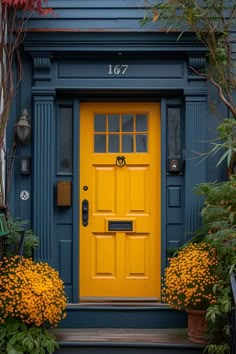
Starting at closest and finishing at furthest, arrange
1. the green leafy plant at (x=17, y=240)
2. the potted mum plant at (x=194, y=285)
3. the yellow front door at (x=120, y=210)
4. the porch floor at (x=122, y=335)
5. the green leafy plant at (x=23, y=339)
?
the green leafy plant at (x=23, y=339) < the potted mum plant at (x=194, y=285) < the porch floor at (x=122, y=335) < the green leafy plant at (x=17, y=240) < the yellow front door at (x=120, y=210)

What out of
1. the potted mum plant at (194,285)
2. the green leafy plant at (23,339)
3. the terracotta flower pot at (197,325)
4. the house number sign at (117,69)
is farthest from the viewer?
the house number sign at (117,69)

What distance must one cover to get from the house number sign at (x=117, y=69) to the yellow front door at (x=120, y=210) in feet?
1.10

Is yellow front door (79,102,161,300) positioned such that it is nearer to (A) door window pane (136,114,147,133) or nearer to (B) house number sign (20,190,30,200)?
(A) door window pane (136,114,147,133)

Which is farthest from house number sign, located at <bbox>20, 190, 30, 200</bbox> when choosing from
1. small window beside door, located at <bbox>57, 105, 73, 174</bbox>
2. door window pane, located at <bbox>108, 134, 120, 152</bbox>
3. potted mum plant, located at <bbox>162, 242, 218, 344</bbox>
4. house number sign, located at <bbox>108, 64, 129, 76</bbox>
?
potted mum plant, located at <bbox>162, 242, 218, 344</bbox>

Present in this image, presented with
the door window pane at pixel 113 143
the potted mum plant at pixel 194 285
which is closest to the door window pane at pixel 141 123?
the door window pane at pixel 113 143

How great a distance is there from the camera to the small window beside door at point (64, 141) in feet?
22.6

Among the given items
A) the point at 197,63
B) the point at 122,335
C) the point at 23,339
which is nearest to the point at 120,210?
the point at 122,335

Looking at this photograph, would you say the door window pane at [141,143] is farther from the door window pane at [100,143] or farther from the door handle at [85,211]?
the door handle at [85,211]

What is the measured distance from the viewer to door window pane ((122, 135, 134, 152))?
6.94 m

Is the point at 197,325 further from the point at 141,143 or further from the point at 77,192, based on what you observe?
the point at 141,143

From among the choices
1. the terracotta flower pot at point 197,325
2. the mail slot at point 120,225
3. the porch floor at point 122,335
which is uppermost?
the mail slot at point 120,225

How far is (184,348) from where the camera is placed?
6.02 m

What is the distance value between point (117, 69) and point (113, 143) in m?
0.76

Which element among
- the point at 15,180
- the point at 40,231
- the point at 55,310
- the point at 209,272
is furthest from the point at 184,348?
the point at 15,180
